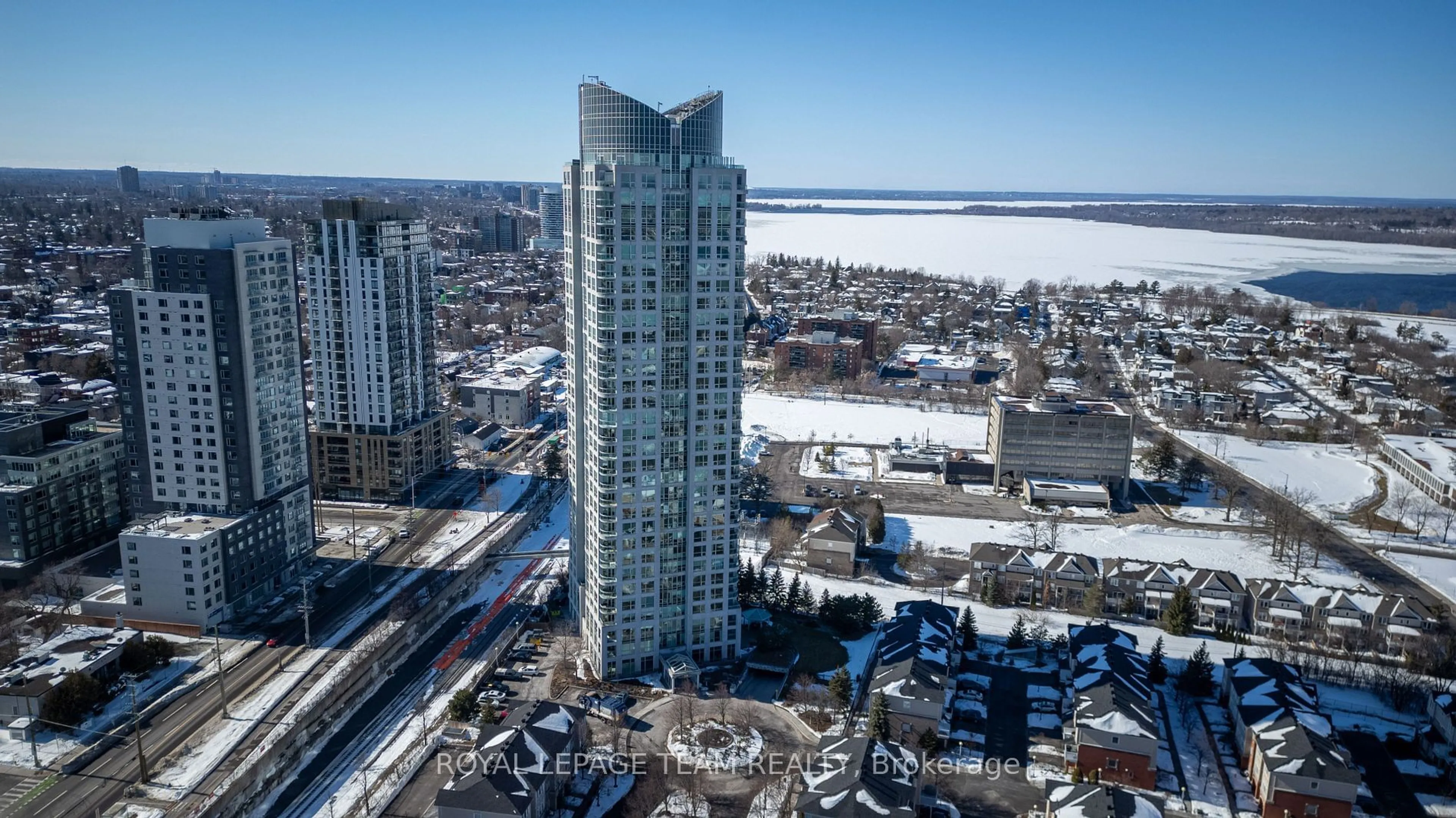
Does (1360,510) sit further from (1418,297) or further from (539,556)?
(1418,297)

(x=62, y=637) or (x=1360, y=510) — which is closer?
(x=62, y=637)

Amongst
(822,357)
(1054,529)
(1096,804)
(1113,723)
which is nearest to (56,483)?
(1096,804)

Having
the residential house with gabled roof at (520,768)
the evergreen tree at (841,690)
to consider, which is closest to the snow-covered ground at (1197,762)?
the evergreen tree at (841,690)

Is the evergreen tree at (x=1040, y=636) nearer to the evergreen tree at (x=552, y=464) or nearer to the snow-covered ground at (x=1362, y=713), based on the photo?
the snow-covered ground at (x=1362, y=713)

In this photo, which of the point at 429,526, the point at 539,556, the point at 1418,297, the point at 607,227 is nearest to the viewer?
the point at 607,227

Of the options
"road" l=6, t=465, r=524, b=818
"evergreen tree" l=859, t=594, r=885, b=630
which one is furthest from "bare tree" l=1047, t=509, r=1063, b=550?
"road" l=6, t=465, r=524, b=818

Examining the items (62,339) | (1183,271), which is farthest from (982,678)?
(1183,271)
